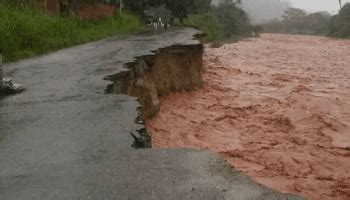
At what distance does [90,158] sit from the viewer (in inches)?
132

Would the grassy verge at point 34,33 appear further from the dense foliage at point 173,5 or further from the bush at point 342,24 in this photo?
the bush at point 342,24

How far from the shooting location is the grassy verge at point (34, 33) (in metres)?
8.45

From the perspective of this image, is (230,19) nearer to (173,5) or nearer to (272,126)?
(173,5)

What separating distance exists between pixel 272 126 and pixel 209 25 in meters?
19.0

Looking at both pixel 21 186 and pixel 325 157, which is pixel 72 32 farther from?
pixel 21 186

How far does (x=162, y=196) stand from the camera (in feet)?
8.87

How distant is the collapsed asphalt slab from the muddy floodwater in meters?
1.84

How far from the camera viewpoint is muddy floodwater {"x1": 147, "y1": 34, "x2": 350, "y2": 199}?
5.82 metres

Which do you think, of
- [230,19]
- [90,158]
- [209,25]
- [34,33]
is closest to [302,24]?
[230,19]

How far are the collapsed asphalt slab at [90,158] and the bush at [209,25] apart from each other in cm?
1940

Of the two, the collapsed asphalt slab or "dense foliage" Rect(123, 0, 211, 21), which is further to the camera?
"dense foliage" Rect(123, 0, 211, 21)

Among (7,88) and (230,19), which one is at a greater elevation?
(230,19)

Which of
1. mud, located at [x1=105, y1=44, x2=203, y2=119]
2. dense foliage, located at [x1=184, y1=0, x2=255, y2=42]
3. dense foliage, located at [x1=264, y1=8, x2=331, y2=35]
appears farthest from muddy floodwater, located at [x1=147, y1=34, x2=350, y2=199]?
dense foliage, located at [x1=264, y1=8, x2=331, y2=35]

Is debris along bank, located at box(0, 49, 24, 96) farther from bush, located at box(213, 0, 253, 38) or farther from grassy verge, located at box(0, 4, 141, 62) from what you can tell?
bush, located at box(213, 0, 253, 38)
